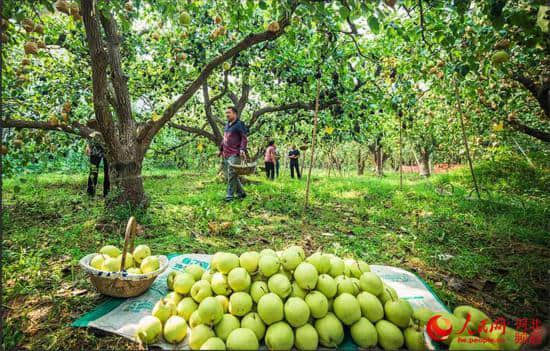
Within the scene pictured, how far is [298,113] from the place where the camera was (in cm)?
902

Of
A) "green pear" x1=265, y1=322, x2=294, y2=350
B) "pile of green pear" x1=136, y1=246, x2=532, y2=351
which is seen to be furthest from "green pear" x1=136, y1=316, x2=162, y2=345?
"green pear" x1=265, y1=322, x2=294, y2=350

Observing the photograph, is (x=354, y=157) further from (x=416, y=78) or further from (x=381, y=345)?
(x=381, y=345)

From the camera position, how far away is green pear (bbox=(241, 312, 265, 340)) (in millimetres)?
1647

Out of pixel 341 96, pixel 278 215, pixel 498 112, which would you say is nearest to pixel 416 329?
pixel 278 215

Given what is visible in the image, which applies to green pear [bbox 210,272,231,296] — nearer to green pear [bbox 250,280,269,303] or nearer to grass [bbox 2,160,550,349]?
green pear [bbox 250,280,269,303]

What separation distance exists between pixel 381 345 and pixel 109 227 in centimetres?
413

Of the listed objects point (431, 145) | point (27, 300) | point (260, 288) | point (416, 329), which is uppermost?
point (431, 145)

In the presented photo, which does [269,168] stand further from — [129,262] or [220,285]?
[220,285]

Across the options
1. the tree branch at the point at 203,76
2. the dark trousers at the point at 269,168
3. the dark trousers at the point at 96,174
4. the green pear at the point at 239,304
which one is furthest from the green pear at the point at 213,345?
the dark trousers at the point at 269,168

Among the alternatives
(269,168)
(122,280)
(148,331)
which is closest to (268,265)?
(148,331)

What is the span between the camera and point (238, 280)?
182cm

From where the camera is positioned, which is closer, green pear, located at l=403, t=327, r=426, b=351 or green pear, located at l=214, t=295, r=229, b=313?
green pear, located at l=403, t=327, r=426, b=351

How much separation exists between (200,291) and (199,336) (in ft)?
1.03

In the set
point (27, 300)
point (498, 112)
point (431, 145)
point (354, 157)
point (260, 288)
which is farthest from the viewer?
point (354, 157)
